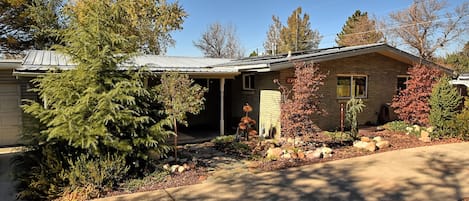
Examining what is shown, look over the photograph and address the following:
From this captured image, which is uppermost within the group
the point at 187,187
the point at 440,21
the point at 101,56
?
the point at 440,21

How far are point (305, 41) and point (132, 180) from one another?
33597 mm

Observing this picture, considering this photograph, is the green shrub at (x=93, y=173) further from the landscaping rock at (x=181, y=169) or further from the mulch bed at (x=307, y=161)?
the landscaping rock at (x=181, y=169)

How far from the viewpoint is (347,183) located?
5.45 metres

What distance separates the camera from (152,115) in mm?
6070

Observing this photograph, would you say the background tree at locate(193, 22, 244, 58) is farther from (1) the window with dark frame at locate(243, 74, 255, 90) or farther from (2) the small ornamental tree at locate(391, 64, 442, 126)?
(2) the small ornamental tree at locate(391, 64, 442, 126)

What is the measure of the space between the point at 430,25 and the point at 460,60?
4712 mm

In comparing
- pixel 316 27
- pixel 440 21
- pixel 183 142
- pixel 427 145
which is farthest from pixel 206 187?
pixel 316 27

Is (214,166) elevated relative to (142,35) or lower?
lower

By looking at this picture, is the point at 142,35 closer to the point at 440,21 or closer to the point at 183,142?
the point at 183,142

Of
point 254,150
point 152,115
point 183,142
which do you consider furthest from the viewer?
point 183,142

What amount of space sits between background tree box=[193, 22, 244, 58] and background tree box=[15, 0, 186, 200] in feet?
96.2

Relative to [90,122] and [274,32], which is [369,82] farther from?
[274,32]

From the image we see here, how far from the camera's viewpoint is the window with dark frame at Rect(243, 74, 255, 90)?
10898mm

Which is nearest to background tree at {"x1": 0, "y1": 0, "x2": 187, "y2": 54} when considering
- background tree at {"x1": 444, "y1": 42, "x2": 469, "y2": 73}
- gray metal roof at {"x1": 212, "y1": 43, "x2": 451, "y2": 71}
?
gray metal roof at {"x1": 212, "y1": 43, "x2": 451, "y2": 71}
